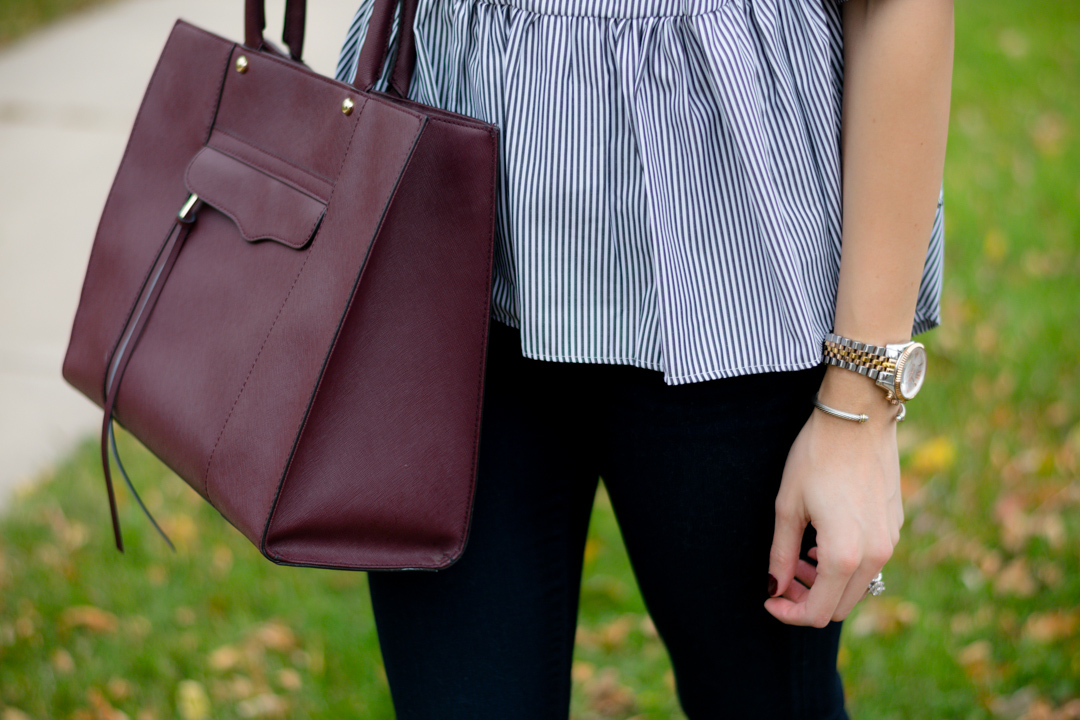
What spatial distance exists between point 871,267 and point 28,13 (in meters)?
9.04

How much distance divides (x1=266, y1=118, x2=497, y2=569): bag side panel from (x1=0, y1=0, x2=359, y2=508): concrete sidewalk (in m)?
2.77

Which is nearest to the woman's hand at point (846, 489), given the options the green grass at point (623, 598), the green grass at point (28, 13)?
the green grass at point (623, 598)

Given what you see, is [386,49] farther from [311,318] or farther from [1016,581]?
[1016,581]

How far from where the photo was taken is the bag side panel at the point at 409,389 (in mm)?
995

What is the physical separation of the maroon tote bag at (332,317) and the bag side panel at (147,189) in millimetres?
44

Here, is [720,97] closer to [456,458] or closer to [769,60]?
[769,60]

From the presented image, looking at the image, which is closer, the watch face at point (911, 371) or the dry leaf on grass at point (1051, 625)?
the watch face at point (911, 371)

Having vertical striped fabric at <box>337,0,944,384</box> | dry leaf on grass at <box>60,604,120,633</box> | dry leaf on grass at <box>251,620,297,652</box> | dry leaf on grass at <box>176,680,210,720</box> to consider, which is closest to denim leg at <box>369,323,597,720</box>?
vertical striped fabric at <box>337,0,944,384</box>

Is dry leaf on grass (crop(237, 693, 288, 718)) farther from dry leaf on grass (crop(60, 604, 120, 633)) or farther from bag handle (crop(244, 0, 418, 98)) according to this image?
bag handle (crop(244, 0, 418, 98))

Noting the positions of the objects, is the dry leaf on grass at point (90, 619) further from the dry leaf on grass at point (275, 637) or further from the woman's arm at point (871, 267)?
the woman's arm at point (871, 267)

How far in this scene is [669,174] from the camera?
3.46 ft

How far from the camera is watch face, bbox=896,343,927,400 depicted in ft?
3.33


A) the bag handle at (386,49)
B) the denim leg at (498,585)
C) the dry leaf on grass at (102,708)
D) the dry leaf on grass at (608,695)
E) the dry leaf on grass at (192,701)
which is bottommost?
the dry leaf on grass at (102,708)

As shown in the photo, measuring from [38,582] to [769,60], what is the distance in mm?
2699
